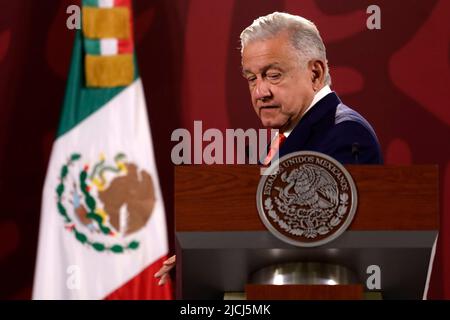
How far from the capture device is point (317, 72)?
2.70 meters

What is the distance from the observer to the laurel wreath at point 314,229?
1778 mm

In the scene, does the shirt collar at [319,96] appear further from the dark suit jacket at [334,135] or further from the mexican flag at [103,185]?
the mexican flag at [103,185]

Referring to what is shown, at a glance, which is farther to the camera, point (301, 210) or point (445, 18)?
point (445, 18)

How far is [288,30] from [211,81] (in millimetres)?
2055

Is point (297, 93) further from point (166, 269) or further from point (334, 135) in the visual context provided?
point (166, 269)

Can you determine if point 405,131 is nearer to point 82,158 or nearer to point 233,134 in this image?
point 233,134

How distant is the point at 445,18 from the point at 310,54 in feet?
7.04

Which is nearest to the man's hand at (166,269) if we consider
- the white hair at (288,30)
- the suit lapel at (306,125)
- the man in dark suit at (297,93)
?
the man in dark suit at (297,93)

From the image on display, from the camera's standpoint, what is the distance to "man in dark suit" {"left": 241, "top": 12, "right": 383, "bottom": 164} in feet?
7.69

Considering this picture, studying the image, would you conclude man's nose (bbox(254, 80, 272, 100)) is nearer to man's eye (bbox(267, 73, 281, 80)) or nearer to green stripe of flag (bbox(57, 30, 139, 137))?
man's eye (bbox(267, 73, 281, 80))

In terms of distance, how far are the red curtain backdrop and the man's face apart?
1875 mm
